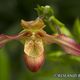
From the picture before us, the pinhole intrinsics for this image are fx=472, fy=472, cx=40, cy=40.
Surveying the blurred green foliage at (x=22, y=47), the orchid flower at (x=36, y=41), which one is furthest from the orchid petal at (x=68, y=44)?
the blurred green foliage at (x=22, y=47)

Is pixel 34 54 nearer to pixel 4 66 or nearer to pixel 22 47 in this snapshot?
pixel 4 66

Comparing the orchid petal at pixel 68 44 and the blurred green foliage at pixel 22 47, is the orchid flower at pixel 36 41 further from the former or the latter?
the blurred green foliage at pixel 22 47

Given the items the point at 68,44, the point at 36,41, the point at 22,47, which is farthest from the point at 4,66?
the point at 22,47

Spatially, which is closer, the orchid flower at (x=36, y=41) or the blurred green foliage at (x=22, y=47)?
the orchid flower at (x=36, y=41)

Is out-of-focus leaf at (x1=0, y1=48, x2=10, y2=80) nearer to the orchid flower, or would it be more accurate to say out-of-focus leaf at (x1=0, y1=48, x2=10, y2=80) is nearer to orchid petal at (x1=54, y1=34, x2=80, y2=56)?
the orchid flower

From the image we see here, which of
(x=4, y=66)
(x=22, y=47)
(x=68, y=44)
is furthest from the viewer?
(x=22, y=47)

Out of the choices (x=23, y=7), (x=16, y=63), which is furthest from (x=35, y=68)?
(x=23, y=7)
